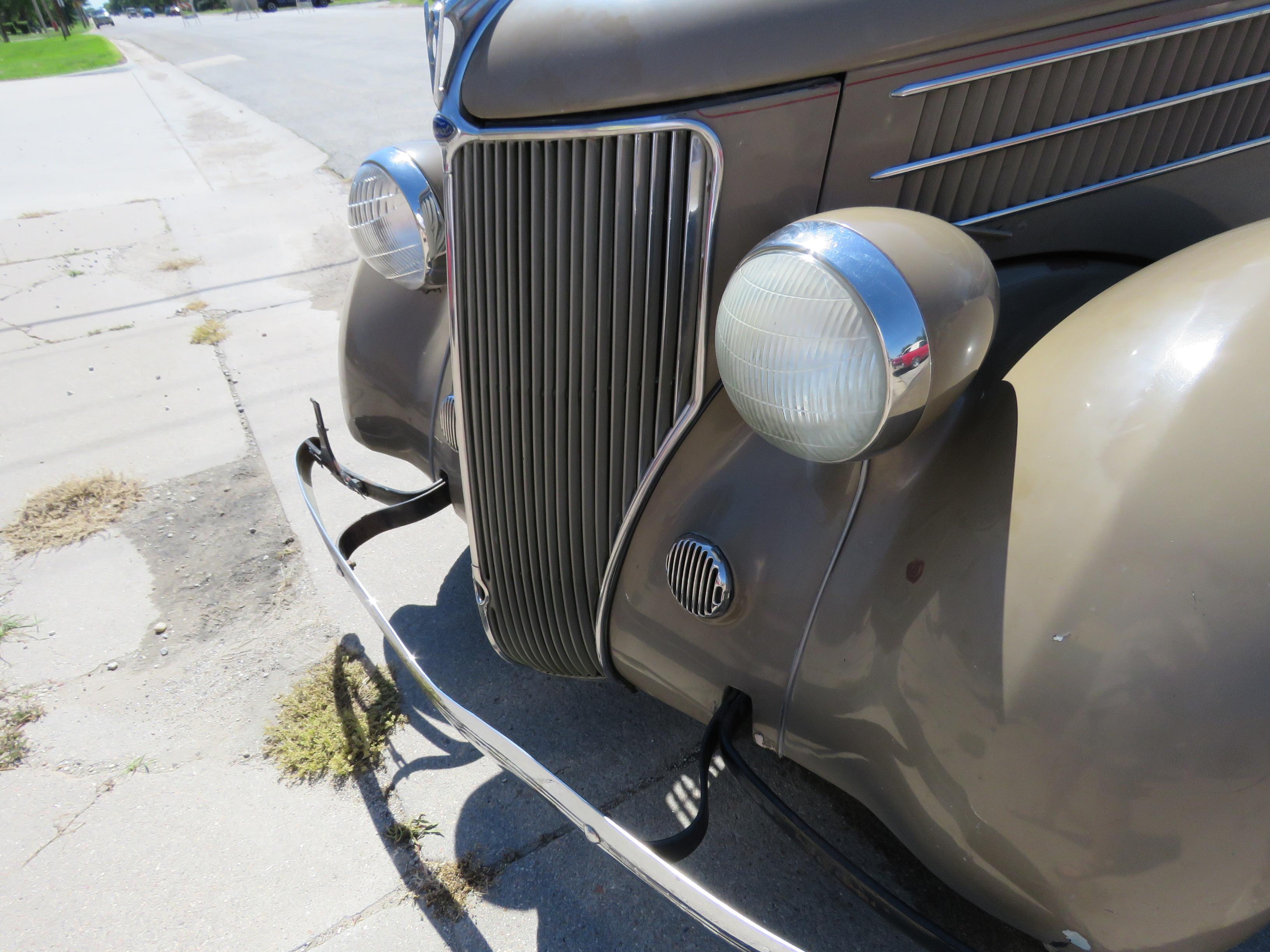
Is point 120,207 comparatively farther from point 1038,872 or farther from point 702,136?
point 1038,872

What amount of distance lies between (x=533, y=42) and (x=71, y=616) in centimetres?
245

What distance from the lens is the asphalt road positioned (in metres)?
9.29

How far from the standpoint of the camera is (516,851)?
1902 millimetres

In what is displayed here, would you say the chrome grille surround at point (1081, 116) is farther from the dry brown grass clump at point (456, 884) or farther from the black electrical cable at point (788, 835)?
the dry brown grass clump at point (456, 884)

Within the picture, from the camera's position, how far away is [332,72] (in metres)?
14.3

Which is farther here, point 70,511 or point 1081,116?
point 70,511

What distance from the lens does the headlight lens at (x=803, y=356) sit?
3.41 ft

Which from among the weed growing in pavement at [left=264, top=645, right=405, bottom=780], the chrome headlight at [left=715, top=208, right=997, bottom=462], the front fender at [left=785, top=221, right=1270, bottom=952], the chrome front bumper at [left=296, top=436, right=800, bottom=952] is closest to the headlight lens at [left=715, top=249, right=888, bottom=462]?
the chrome headlight at [left=715, top=208, right=997, bottom=462]

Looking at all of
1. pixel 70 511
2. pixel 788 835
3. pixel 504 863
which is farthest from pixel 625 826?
pixel 70 511

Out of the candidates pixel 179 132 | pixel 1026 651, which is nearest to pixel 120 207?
pixel 179 132

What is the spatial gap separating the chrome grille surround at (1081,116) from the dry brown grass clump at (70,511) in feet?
10.2

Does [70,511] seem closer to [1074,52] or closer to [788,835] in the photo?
[788,835]

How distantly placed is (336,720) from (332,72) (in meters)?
14.9

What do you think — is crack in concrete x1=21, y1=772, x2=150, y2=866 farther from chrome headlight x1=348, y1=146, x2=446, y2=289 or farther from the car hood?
the car hood
